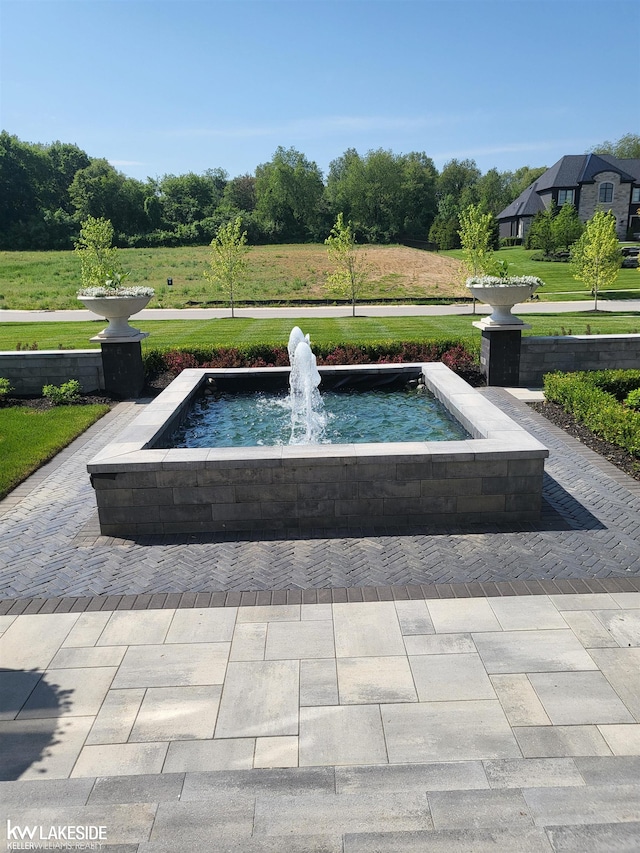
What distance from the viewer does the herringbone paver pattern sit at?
18.4ft

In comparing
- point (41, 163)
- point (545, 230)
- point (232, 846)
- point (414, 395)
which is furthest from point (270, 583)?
point (41, 163)

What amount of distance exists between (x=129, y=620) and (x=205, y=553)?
1.25m

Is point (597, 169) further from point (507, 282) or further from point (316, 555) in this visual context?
point (316, 555)

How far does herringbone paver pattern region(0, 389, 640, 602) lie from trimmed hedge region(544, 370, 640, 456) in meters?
1.55

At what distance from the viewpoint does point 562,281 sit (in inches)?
1628

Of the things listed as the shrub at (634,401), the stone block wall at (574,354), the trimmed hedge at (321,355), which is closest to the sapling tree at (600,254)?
the stone block wall at (574,354)

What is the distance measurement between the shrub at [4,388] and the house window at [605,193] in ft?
217

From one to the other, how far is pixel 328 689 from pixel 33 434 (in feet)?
25.4

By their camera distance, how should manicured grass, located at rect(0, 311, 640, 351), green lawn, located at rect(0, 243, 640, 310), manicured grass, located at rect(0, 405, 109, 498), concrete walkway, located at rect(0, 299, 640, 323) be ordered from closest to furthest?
1. manicured grass, located at rect(0, 405, 109, 498)
2. manicured grass, located at rect(0, 311, 640, 351)
3. concrete walkway, located at rect(0, 299, 640, 323)
4. green lawn, located at rect(0, 243, 640, 310)

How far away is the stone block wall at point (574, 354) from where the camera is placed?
42.9 ft

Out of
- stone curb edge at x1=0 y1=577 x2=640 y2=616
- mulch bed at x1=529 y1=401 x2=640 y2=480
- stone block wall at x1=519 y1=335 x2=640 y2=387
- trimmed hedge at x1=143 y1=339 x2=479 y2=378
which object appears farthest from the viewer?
trimmed hedge at x1=143 y1=339 x2=479 y2=378

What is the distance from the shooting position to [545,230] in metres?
55.8

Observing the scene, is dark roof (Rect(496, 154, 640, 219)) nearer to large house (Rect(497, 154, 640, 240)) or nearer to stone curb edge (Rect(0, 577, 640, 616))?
large house (Rect(497, 154, 640, 240))

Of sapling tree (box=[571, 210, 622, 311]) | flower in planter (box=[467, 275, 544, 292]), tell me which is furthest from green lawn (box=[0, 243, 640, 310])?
flower in planter (box=[467, 275, 544, 292])
